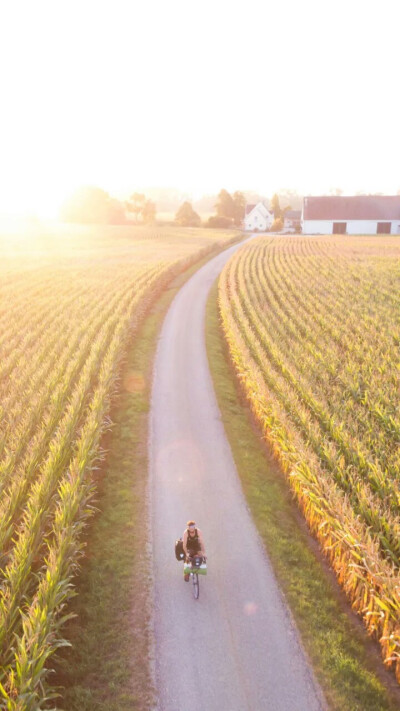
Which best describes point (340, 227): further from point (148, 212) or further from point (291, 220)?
point (148, 212)

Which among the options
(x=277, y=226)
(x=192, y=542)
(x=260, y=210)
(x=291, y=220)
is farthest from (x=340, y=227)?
(x=192, y=542)

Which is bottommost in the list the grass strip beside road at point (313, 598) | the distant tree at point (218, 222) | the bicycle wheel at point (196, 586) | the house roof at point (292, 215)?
the grass strip beside road at point (313, 598)

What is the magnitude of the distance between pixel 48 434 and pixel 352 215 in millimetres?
95728

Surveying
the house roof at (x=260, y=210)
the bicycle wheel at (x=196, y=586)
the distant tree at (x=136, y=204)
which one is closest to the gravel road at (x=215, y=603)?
the bicycle wheel at (x=196, y=586)

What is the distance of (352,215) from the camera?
318 feet

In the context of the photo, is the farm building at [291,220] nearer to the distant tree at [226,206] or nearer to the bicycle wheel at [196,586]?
the distant tree at [226,206]

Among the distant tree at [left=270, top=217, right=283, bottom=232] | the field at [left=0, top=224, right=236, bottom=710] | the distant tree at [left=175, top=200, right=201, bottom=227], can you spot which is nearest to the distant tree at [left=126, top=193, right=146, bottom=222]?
the distant tree at [left=175, top=200, right=201, bottom=227]

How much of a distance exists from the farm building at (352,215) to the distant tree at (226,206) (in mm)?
31499

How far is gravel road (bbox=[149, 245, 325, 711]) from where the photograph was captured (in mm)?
7973

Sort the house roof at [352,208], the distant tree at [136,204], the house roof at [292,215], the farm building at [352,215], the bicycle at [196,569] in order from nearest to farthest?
the bicycle at [196,569], the farm building at [352,215], the house roof at [352,208], the house roof at [292,215], the distant tree at [136,204]

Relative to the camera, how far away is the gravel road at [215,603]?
7973 millimetres

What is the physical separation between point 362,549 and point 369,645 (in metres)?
1.78

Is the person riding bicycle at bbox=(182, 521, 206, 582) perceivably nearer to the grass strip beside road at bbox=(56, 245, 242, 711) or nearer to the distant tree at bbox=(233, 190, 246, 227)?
the grass strip beside road at bbox=(56, 245, 242, 711)

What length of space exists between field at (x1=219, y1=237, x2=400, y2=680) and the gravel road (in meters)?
1.67
